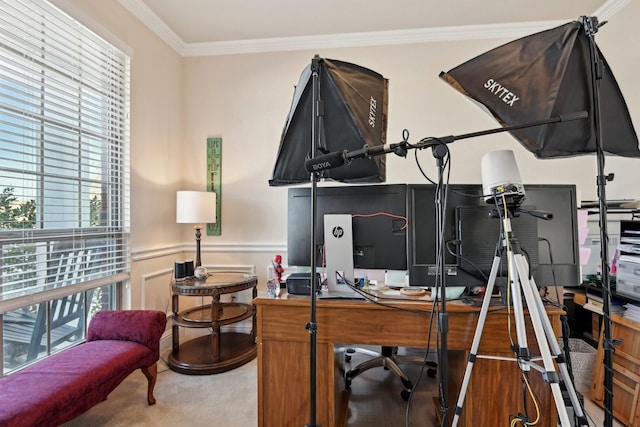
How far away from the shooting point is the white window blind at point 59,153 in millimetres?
1715

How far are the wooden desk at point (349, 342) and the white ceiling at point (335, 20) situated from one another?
2440mm

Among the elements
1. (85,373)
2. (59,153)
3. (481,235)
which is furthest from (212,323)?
(481,235)

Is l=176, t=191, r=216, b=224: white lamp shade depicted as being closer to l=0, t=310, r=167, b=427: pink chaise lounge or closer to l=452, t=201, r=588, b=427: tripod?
l=0, t=310, r=167, b=427: pink chaise lounge

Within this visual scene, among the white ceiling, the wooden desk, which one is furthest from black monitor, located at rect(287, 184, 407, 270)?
the white ceiling

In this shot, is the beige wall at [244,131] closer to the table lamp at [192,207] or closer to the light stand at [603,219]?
the table lamp at [192,207]

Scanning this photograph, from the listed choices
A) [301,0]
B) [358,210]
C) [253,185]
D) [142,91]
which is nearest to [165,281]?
[253,185]

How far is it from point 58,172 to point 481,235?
247 centimetres

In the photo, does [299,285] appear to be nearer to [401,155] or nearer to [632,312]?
[401,155]

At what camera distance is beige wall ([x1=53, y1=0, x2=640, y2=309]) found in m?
2.69

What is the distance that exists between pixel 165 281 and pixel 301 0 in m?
2.72

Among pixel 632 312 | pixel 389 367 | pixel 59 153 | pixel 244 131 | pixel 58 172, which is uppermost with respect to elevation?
pixel 244 131

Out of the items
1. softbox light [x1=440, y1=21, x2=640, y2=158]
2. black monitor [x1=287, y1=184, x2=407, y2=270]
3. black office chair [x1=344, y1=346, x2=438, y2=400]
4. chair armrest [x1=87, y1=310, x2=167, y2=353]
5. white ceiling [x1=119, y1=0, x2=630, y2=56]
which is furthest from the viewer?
white ceiling [x1=119, y1=0, x2=630, y2=56]

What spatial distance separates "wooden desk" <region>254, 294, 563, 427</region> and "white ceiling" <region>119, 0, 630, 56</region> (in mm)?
2440

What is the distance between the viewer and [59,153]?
6.52 ft
